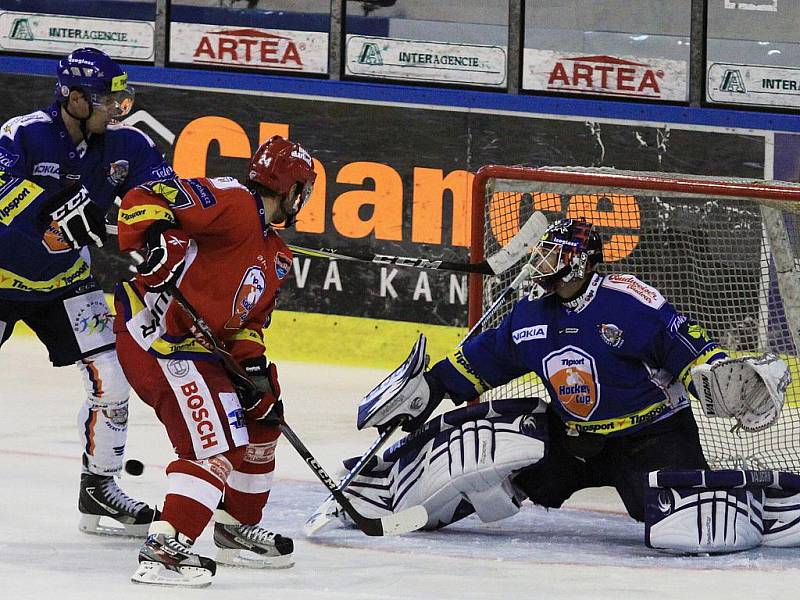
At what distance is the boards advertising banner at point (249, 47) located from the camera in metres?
7.20

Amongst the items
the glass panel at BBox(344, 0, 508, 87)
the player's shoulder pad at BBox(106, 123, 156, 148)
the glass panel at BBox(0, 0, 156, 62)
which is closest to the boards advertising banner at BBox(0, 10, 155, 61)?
the glass panel at BBox(0, 0, 156, 62)

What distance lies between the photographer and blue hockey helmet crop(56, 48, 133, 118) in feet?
11.8

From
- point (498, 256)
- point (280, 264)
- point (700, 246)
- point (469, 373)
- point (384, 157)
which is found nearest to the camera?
point (280, 264)

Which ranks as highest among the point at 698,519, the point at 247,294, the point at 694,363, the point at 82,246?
the point at 82,246

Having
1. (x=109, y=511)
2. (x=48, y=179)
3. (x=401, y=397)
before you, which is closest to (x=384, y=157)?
(x=401, y=397)

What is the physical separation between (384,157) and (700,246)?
202cm

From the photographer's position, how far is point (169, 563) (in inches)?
119

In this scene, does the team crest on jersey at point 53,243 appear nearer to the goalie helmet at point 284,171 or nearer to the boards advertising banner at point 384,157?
the goalie helmet at point 284,171

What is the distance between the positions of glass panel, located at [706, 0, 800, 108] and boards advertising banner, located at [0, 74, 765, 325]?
0.32m

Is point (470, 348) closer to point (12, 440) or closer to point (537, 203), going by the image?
point (537, 203)

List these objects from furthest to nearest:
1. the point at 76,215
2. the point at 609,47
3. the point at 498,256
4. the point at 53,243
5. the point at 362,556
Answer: the point at 609,47 < the point at 498,256 < the point at 53,243 < the point at 362,556 < the point at 76,215

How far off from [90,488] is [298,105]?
3633 mm

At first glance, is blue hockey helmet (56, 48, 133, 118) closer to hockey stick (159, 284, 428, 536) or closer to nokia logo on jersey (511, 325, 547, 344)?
hockey stick (159, 284, 428, 536)

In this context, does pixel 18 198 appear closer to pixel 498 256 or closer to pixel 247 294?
pixel 247 294
